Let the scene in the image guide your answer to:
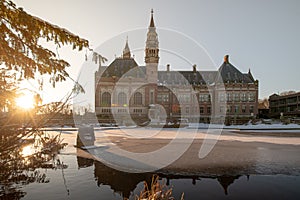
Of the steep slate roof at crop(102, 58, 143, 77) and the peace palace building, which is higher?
the steep slate roof at crop(102, 58, 143, 77)

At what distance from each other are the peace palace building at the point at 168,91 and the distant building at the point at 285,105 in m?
12.3

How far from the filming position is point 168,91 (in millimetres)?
59906

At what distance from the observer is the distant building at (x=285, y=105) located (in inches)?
2383

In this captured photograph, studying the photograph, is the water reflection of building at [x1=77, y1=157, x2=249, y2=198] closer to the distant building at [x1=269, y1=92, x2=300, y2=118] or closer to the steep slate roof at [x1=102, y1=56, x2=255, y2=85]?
the steep slate roof at [x1=102, y1=56, x2=255, y2=85]

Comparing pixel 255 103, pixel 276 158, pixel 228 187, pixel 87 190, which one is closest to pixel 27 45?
pixel 87 190

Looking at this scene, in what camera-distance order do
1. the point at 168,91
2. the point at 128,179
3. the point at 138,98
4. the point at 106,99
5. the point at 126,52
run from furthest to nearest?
1. the point at 126,52
2. the point at 168,91
3. the point at 138,98
4. the point at 106,99
5. the point at 128,179

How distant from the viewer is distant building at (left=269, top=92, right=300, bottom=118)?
60531 mm

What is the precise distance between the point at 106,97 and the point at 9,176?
155ft

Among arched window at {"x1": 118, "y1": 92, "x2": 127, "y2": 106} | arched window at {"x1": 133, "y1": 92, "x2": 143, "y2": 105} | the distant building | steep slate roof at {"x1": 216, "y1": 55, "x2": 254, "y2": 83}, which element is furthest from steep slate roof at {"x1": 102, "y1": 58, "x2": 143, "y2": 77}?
the distant building

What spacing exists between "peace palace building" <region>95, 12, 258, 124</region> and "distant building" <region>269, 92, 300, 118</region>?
12.3 m

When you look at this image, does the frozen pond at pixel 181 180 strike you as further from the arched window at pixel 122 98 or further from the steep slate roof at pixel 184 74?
the steep slate roof at pixel 184 74

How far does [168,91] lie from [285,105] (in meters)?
37.2

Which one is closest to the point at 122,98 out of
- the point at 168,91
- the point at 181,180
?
the point at 168,91

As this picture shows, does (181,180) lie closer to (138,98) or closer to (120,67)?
(138,98)
